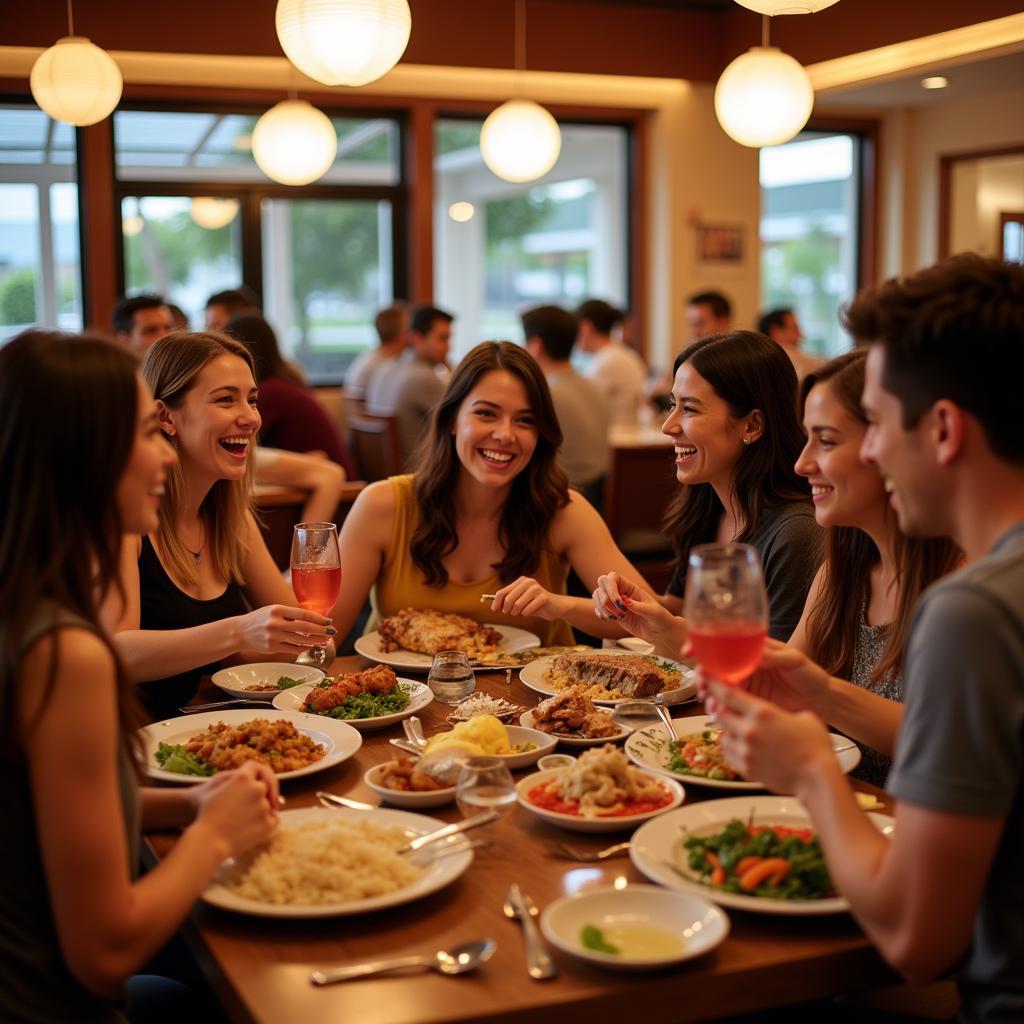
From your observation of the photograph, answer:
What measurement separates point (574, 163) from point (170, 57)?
447 cm

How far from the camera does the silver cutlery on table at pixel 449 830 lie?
4.95 feet

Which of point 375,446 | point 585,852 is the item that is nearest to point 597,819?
point 585,852

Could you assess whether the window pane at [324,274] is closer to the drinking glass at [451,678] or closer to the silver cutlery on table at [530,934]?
the drinking glass at [451,678]

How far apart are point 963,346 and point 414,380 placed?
5501 mm

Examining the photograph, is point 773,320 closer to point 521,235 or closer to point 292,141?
point 292,141

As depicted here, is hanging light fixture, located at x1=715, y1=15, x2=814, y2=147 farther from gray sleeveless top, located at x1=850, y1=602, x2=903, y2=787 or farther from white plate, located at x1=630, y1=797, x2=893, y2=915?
white plate, located at x1=630, y1=797, x2=893, y2=915

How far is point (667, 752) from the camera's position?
1.85 m

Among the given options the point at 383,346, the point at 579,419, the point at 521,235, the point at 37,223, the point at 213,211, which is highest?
the point at 521,235

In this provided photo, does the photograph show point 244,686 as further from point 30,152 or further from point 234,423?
point 30,152

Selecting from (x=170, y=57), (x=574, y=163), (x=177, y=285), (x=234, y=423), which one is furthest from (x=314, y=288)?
(x=234, y=423)

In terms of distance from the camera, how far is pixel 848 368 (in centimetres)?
196

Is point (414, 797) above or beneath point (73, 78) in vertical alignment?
beneath

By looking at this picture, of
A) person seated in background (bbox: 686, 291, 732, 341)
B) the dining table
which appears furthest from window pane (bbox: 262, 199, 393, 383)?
the dining table

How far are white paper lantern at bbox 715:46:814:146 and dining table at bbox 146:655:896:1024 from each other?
4.05 m
